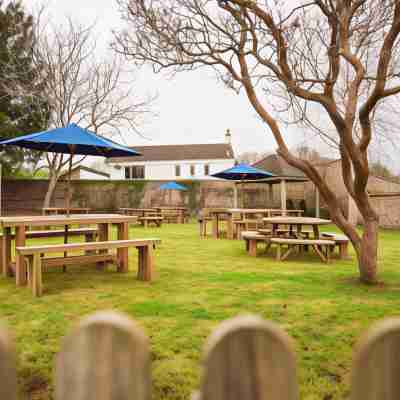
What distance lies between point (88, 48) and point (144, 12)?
52.0 ft

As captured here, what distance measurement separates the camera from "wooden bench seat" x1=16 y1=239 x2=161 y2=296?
4.53m

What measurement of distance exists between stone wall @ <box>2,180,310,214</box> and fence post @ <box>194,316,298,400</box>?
21.4 meters

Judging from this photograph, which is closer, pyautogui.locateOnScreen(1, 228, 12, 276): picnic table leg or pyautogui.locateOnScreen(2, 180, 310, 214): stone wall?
pyautogui.locateOnScreen(1, 228, 12, 276): picnic table leg

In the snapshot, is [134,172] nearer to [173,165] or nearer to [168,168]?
[168,168]

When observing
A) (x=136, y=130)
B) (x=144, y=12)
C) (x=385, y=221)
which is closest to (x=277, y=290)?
(x=144, y=12)

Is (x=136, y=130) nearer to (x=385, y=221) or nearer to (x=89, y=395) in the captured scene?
(x=385, y=221)

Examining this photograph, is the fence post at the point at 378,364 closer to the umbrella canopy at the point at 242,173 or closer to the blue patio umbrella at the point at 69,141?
the blue patio umbrella at the point at 69,141

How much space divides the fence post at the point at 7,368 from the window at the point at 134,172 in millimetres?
38228

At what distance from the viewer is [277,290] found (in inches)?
193

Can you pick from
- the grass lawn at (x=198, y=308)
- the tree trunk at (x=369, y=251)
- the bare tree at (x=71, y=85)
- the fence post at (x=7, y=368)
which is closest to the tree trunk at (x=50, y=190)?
the bare tree at (x=71, y=85)

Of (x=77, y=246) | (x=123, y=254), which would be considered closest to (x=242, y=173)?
(x=123, y=254)

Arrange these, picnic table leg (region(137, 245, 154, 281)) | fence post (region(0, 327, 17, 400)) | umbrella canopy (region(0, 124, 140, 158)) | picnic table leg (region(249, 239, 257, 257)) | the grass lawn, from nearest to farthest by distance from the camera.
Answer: fence post (region(0, 327, 17, 400))
the grass lawn
picnic table leg (region(137, 245, 154, 281))
umbrella canopy (region(0, 124, 140, 158))
picnic table leg (region(249, 239, 257, 257))

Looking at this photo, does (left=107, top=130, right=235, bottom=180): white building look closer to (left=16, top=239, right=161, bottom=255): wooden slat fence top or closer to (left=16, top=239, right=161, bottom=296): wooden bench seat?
(left=16, top=239, right=161, bottom=296): wooden bench seat

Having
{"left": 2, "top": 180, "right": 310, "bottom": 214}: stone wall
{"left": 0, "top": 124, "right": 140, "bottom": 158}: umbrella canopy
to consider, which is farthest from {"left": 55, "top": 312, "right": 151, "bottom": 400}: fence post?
{"left": 2, "top": 180, "right": 310, "bottom": 214}: stone wall
